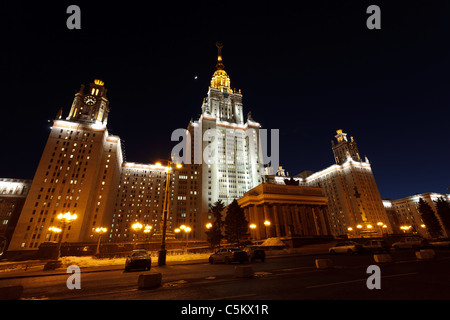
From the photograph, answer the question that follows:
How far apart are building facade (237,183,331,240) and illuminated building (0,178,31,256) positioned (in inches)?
3707

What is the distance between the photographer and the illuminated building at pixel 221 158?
9531 cm

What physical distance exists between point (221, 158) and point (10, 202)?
94.8 m

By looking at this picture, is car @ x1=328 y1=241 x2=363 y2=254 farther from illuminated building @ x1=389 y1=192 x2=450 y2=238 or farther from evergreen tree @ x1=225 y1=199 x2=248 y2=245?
illuminated building @ x1=389 y1=192 x2=450 y2=238

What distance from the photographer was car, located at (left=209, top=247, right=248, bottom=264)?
18359mm

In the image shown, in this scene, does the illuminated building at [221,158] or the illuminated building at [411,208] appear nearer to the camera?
the illuminated building at [221,158]

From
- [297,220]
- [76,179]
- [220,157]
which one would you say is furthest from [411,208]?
[76,179]

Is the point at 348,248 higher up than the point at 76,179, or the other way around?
the point at 76,179

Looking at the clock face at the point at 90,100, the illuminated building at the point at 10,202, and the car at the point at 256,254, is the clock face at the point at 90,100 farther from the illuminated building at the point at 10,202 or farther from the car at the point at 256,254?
the car at the point at 256,254

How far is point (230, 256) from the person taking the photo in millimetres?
18594

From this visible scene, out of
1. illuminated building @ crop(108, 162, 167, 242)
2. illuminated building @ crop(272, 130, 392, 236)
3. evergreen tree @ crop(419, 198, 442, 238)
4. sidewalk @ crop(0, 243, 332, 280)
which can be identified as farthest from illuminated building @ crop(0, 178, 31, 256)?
evergreen tree @ crop(419, 198, 442, 238)

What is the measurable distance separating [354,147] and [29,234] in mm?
169902

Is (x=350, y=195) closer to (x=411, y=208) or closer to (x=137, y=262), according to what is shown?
(x=411, y=208)

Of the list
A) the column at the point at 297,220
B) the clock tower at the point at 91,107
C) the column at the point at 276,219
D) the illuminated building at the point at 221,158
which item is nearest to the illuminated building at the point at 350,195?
the illuminated building at the point at 221,158

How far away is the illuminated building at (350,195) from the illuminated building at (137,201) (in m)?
73.0
